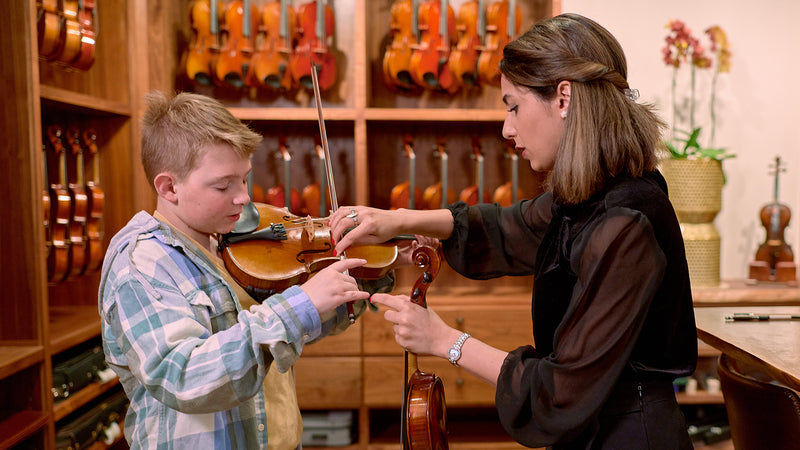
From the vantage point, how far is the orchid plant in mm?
2875

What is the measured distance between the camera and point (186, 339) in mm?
1084

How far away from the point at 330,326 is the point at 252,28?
1.75 metres

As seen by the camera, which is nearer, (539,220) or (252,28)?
(539,220)

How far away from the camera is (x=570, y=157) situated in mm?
1165

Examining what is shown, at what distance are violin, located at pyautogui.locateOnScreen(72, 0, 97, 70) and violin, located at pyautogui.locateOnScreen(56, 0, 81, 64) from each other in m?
0.02

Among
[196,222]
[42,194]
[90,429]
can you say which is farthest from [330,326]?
[90,429]

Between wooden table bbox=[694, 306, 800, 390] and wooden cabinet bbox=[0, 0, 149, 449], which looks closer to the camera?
wooden table bbox=[694, 306, 800, 390]

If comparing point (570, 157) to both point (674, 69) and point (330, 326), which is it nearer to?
point (330, 326)

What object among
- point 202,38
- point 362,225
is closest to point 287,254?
point 362,225

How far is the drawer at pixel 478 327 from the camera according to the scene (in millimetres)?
2709

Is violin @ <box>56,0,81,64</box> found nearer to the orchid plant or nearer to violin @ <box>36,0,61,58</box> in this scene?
violin @ <box>36,0,61,58</box>

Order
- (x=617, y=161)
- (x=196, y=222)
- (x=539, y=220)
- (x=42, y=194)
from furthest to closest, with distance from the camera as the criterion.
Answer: (x=42, y=194) < (x=539, y=220) < (x=196, y=222) < (x=617, y=161)

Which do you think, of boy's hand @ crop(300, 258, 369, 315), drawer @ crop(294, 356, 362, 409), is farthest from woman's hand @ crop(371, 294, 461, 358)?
drawer @ crop(294, 356, 362, 409)

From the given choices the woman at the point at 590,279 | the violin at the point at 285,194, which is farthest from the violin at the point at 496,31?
the woman at the point at 590,279
